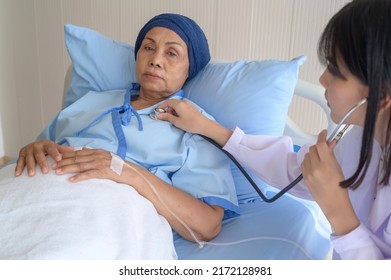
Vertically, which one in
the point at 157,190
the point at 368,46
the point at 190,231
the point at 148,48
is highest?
the point at 368,46

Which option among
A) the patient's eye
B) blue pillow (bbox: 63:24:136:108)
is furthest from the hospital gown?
blue pillow (bbox: 63:24:136:108)

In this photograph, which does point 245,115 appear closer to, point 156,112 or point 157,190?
point 156,112

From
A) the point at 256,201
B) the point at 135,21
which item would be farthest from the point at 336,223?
the point at 135,21

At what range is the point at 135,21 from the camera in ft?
6.91

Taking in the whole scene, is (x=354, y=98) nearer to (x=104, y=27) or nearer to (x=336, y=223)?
(x=336, y=223)

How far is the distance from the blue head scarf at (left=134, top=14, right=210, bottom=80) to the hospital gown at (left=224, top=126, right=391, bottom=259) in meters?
0.37

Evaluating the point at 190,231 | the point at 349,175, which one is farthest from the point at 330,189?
the point at 190,231

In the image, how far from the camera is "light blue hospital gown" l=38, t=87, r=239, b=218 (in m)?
1.20

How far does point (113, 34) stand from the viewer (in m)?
2.20

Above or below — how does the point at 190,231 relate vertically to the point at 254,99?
below

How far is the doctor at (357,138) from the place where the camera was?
0.73m

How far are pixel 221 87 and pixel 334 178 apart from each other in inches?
25.3

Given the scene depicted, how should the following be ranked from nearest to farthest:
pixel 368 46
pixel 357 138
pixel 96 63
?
pixel 368 46
pixel 357 138
pixel 96 63

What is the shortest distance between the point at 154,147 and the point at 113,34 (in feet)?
3.93
